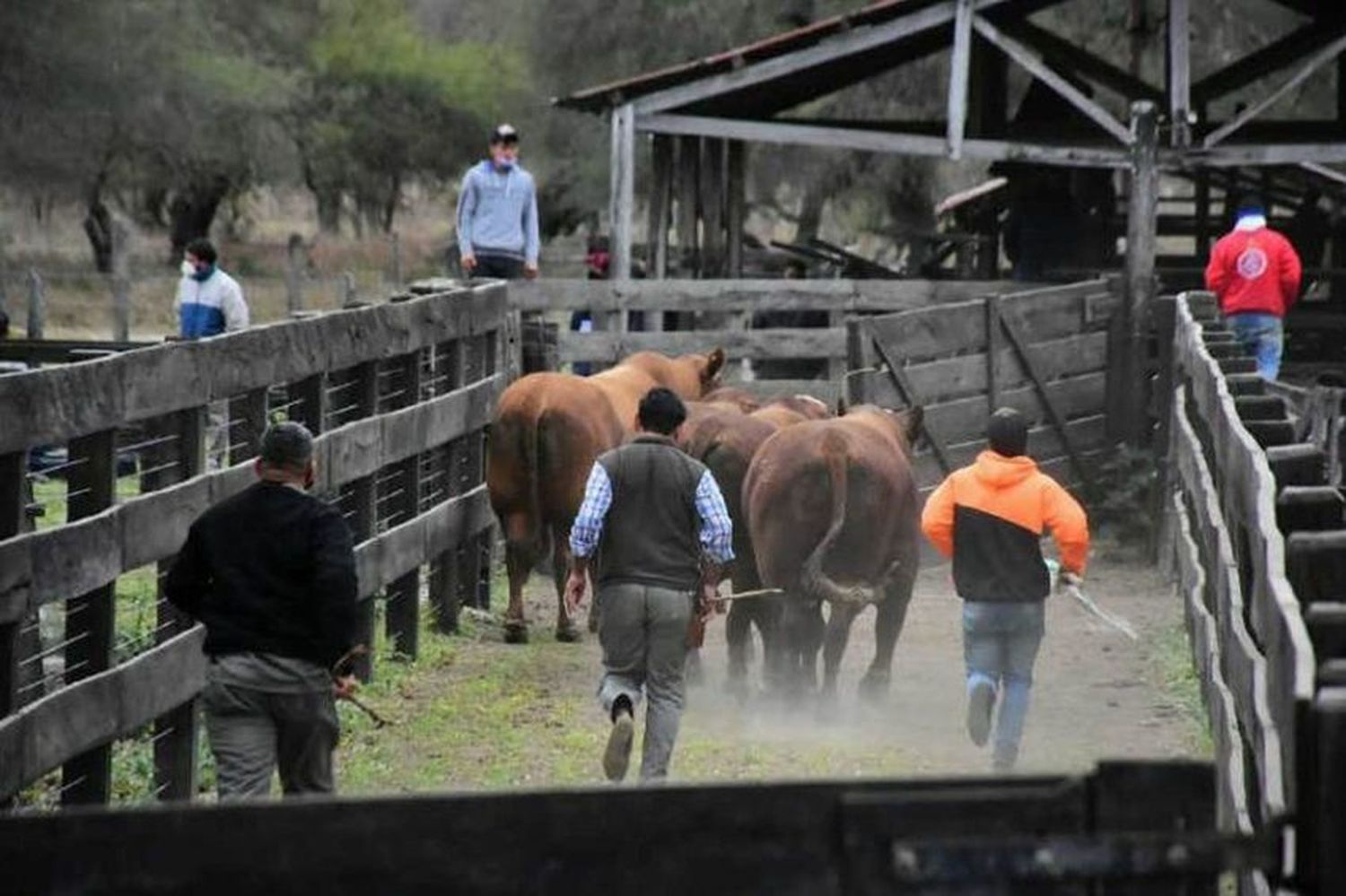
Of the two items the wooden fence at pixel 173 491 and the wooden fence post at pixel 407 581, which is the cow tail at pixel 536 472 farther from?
the wooden fence post at pixel 407 581

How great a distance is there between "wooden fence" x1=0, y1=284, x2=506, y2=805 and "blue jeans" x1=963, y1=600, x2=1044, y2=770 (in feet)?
9.45

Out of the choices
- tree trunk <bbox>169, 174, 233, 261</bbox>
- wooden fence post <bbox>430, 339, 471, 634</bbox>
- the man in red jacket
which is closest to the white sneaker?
wooden fence post <bbox>430, 339, 471, 634</bbox>

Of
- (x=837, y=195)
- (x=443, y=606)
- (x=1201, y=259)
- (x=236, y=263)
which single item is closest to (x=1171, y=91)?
(x=1201, y=259)

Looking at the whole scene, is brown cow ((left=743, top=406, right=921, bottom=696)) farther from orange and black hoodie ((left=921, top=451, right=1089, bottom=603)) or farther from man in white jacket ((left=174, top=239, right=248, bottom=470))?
man in white jacket ((left=174, top=239, right=248, bottom=470))

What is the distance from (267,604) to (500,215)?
12.0 metres

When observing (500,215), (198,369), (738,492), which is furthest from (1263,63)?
(198,369)

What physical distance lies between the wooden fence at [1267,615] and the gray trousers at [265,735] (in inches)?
107

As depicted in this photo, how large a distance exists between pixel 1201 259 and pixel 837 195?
26004mm

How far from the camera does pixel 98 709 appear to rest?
9.38m

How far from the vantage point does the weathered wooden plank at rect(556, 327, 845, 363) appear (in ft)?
70.2

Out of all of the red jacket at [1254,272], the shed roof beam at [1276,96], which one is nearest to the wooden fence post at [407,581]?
the red jacket at [1254,272]

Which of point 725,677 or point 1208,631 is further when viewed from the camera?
point 725,677

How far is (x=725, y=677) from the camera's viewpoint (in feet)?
48.6

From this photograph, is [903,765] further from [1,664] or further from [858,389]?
[858,389]
